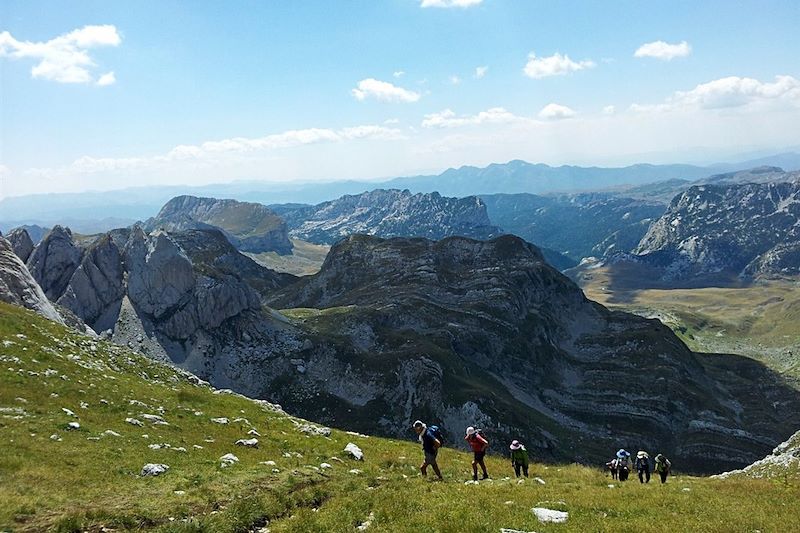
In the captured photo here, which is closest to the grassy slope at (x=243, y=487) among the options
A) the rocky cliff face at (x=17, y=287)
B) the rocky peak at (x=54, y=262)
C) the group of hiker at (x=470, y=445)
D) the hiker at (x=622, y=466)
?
the group of hiker at (x=470, y=445)

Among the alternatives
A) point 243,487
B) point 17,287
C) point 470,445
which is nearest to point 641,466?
point 470,445

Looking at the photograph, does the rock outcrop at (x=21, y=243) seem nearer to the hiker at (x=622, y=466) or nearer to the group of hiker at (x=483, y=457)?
the group of hiker at (x=483, y=457)

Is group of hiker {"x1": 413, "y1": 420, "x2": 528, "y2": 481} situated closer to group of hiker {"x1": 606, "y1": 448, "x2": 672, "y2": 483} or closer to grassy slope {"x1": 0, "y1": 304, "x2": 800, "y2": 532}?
grassy slope {"x1": 0, "y1": 304, "x2": 800, "y2": 532}

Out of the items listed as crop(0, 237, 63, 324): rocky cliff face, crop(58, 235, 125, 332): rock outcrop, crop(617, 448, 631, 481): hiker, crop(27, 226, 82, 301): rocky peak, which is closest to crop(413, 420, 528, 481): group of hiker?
crop(617, 448, 631, 481): hiker

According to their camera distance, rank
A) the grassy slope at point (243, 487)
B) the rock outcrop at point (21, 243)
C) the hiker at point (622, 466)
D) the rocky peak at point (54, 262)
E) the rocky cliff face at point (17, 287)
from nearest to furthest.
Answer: the grassy slope at point (243, 487)
the hiker at point (622, 466)
the rocky cliff face at point (17, 287)
the rocky peak at point (54, 262)
the rock outcrop at point (21, 243)

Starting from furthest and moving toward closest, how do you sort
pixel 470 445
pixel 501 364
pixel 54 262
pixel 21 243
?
pixel 501 364 → pixel 21 243 → pixel 54 262 → pixel 470 445

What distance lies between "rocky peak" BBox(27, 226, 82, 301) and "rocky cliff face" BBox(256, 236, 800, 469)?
139ft

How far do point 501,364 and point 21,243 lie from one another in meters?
106

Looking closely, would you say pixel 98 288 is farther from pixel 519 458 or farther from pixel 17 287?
pixel 519 458

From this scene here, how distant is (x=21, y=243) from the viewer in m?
97.4

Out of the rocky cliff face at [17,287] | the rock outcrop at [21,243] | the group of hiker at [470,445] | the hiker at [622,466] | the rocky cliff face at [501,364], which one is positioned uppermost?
the rock outcrop at [21,243]

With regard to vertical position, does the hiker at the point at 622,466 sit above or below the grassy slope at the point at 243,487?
below

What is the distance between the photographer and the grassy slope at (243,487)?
58.5 ft

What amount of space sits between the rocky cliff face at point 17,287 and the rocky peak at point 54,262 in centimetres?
3571
